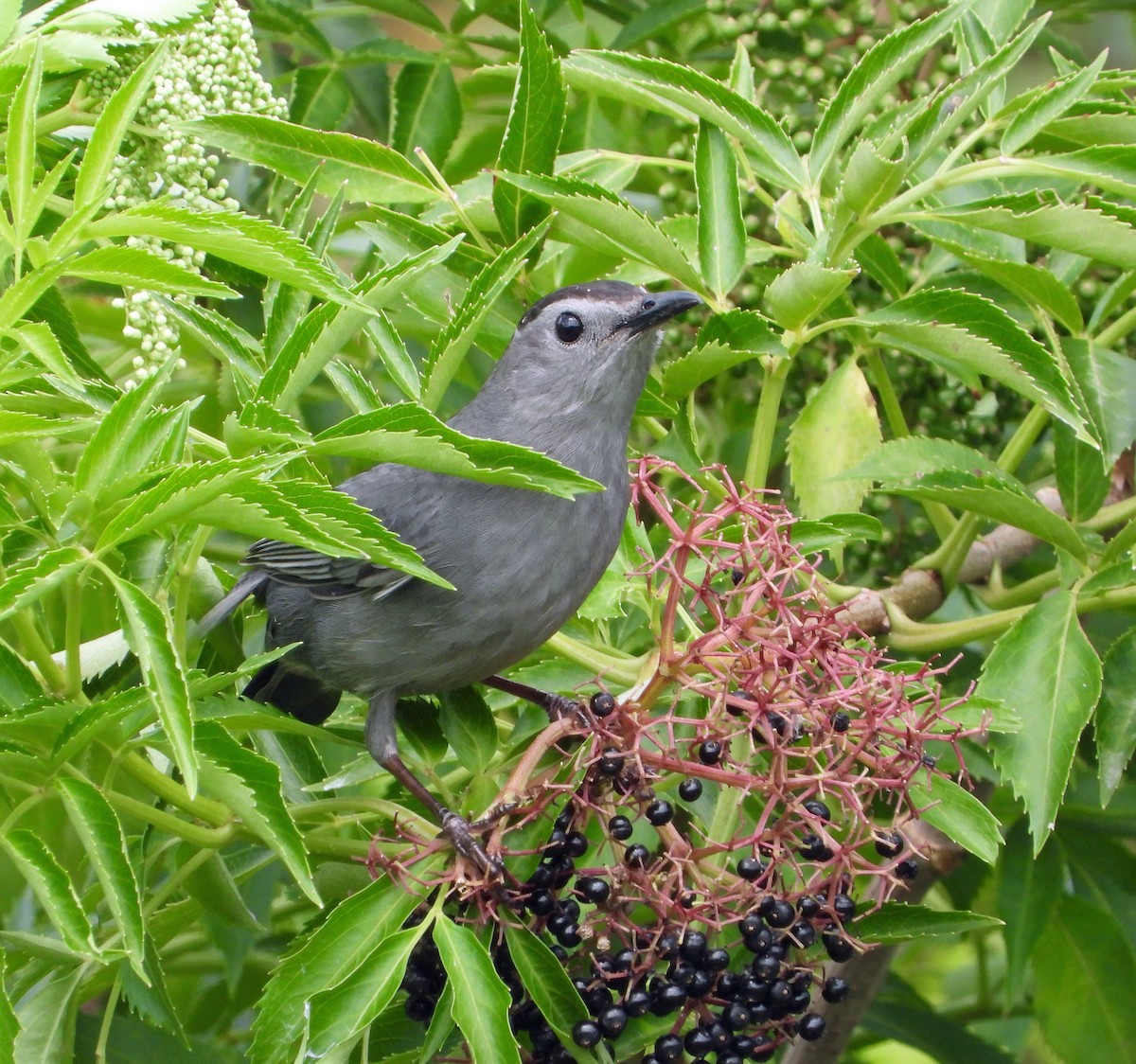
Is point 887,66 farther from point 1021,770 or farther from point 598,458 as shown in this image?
point 1021,770

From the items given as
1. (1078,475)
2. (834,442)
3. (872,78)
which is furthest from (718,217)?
(1078,475)

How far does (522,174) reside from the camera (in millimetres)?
2676

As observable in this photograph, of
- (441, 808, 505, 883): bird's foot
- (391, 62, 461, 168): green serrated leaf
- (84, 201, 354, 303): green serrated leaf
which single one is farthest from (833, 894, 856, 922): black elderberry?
(391, 62, 461, 168): green serrated leaf

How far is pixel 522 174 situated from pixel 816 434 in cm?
80

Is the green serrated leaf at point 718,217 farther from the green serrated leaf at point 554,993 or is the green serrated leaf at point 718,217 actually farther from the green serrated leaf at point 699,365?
the green serrated leaf at point 554,993

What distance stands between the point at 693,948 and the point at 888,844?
13.6 inches

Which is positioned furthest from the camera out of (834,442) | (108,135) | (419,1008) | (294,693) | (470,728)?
(294,693)

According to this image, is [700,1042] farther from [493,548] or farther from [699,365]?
[699,365]

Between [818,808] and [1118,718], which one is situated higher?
[818,808]

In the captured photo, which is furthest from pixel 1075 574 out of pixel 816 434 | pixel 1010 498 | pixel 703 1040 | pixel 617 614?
pixel 703 1040

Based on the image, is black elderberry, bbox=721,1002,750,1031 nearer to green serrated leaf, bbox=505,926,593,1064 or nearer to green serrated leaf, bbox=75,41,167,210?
green serrated leaf, bbox=505,926,593,1064

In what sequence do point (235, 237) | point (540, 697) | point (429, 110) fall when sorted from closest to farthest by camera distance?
point (235, 237) → point (540, 697) → point (429, 110)

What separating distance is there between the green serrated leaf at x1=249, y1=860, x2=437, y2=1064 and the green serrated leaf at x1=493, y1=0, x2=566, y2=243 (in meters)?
1.26

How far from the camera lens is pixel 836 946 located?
2328mm
